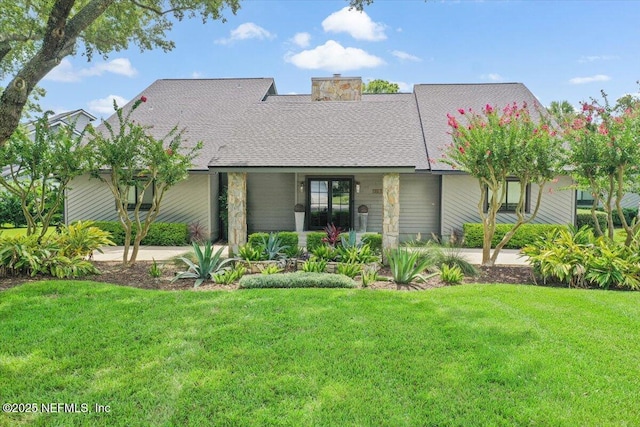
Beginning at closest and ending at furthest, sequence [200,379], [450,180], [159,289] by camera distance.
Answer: [200,379] → [159,289] → [450,180]

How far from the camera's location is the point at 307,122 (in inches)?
516

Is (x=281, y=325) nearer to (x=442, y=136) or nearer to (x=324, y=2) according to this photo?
(x=324, y=2)

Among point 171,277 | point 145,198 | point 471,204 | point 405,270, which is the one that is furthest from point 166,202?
point 471,204

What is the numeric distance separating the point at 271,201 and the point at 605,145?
1073 centimetres

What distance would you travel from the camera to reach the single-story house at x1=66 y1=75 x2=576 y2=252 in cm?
1098

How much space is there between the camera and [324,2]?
12328 millimetres

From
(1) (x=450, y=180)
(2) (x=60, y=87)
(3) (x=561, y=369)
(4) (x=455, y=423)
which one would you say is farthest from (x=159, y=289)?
(2) (x=60, y=87)

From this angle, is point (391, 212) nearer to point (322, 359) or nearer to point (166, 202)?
point (322, 359)

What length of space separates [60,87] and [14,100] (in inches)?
569

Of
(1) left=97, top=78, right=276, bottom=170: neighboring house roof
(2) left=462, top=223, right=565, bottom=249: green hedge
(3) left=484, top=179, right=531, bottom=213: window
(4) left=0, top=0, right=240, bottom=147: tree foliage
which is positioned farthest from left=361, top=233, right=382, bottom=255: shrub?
(4) left=0, top=0, right=240, bottom=147: tree foliage

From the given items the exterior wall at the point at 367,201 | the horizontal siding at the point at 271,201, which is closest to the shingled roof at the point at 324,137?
the exterior wall at the point at 367,201

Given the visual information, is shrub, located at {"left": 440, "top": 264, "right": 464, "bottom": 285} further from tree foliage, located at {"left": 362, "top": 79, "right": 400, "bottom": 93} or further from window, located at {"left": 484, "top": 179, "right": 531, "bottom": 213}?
tree foliage, located at {"left": 362, "top": 79, "right": 400, "bottom": 93}

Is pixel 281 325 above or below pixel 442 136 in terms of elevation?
below

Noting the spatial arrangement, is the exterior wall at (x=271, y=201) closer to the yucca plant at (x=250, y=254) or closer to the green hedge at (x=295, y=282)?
the yucca plant at (x=250, y=254)
